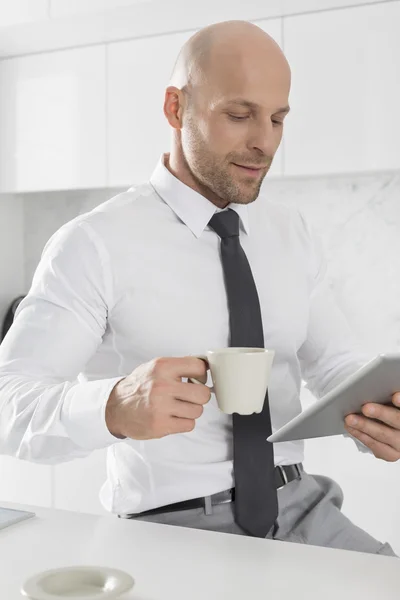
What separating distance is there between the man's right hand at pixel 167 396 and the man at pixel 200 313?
0.74ft

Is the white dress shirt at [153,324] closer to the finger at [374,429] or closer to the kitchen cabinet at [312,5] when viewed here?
the finger at [374,429]

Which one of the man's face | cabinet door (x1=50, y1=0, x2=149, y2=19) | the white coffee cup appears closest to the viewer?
the white coffee cup

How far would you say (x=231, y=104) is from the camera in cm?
154

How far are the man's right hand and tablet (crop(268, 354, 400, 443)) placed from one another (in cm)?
15

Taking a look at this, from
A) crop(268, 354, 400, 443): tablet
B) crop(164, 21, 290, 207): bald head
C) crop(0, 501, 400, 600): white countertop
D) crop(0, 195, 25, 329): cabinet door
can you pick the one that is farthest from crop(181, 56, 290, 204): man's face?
crop(0, 195, 25, 329): cabinet door

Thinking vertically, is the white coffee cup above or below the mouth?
below

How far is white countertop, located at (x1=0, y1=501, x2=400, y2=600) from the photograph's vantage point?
0.93 metres

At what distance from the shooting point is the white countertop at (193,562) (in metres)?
0.93

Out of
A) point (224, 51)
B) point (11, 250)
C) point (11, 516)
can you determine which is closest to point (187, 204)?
point (224, 51)

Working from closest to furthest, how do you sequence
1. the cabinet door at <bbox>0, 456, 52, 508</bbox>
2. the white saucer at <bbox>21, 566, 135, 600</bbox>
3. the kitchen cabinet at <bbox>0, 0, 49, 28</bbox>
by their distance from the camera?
1. the white saucer at <bbox>21, 566, 135, 600</bbox>
2. the kitchen cabinet at <bbox>0, 0, 49, 28</bbox>
3. the cabinet door at <bbox>0, 456, 52, 508</bbox>

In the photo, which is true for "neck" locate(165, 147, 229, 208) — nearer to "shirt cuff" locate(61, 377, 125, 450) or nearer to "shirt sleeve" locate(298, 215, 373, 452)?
"shirt sleeve" locate(298, 215, 373, 452)

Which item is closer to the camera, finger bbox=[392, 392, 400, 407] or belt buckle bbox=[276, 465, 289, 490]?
finger bbox=[392, 392, 400, 407]

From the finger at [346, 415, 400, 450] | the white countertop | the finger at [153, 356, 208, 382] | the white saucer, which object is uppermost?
the finger at [153, 356, 208, 382]

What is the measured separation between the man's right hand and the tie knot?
546 millimetres
